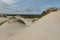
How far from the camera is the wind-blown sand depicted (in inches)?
37.1

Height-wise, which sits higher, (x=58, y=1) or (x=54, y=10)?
(x=54, y=10)

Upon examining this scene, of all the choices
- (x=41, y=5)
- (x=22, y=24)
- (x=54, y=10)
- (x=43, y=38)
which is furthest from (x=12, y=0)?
(x=43, y=38)

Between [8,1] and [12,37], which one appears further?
[8,1]

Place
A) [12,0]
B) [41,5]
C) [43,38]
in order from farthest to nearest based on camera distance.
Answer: [12,0]
[41,5]
[43,38]

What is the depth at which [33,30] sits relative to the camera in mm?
1021

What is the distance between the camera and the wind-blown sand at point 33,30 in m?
0.94

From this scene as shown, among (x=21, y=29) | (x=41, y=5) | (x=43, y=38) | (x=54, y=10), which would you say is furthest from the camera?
(x=41, y=5)

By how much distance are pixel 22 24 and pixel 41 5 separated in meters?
1.37

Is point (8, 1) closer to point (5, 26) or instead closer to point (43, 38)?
point (5, 26)

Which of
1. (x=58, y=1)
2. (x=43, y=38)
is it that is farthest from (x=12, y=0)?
(x=43, y=38)

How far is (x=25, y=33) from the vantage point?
3.26 feet

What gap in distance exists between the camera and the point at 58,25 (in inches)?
41.9

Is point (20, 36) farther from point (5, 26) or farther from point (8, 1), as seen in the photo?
point (8, 1)

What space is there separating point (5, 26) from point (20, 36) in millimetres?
149
